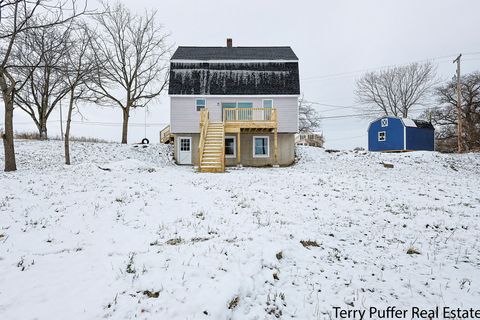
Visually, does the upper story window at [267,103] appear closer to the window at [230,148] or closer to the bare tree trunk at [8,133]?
the window at [230,148]

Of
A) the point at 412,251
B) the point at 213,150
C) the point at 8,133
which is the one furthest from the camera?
the point at 213,150

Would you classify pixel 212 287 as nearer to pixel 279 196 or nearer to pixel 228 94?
pixel 279 196

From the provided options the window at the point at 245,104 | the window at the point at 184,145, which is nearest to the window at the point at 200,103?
the window at the point at 245,104

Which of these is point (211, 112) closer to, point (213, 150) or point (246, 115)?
point (246, 115)

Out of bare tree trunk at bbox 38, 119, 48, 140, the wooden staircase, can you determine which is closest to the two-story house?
the wooden staircase

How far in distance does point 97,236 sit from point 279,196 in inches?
239

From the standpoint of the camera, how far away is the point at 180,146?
22.1m

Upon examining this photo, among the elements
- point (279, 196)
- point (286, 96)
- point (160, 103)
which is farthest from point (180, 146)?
point (279, 196)

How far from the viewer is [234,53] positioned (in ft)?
78.0

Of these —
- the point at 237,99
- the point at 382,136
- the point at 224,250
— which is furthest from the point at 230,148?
the point at 382,136

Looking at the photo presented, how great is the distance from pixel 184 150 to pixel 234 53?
1001 centimetres

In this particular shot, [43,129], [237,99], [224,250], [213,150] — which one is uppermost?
[237,99]

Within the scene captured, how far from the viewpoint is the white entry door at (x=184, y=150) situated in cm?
2194

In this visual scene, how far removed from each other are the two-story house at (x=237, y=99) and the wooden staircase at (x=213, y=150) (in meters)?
2.46
